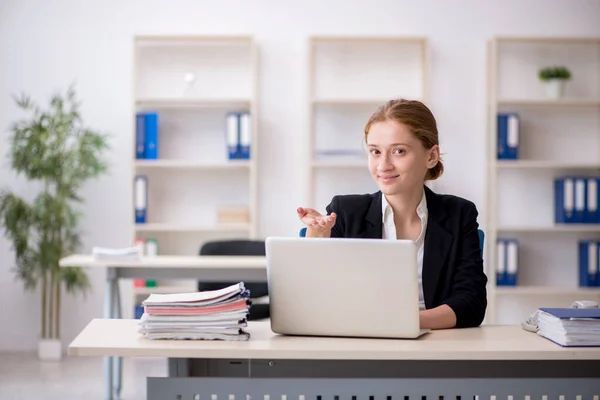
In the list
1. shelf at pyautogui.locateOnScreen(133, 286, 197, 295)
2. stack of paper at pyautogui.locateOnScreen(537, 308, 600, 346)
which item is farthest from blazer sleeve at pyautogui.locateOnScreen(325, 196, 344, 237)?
shelf at pyautogui.locateOnScreen(133, 286, 197, 295)

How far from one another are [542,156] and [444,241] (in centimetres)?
380

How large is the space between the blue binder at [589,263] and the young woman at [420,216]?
11.7ft

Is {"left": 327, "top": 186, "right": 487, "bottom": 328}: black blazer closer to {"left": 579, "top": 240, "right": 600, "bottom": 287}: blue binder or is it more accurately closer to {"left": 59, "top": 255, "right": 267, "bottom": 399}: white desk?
{"left": 59, "top": 255, "right": 267, "bottom": 399}: white desk

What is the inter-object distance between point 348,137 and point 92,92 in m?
1.79

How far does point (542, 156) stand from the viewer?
5.97 m

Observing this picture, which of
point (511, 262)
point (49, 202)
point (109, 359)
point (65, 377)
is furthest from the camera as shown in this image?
point (511, 262)

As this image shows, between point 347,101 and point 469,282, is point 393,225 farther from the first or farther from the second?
point 347,101

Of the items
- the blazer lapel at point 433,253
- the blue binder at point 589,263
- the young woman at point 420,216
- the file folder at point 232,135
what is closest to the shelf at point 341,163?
the file folder at point 232,135

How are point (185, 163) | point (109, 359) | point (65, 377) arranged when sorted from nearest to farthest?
point (109, 359), point (65, 377), point (185, 163)

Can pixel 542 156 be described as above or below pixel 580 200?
above

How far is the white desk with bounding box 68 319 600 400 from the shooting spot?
1.90 meters

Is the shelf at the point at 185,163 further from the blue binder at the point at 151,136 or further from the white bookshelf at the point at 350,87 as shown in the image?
the white bookshelf at the point at 350,87

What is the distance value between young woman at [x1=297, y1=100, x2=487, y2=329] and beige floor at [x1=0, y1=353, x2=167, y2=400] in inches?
98.8

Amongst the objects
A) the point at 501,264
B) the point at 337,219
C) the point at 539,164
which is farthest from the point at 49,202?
the point at 337,219
